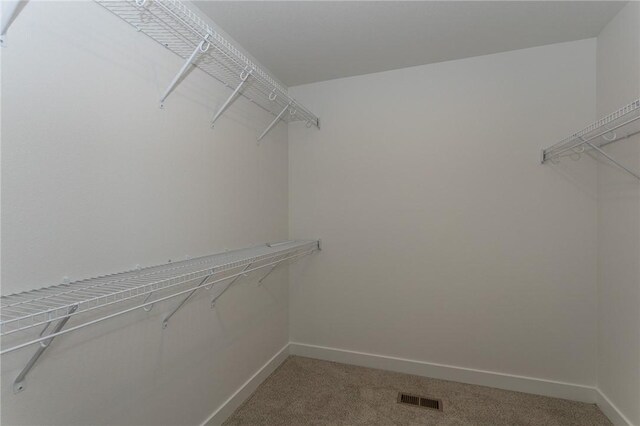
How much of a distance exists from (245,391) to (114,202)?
151 centimetres

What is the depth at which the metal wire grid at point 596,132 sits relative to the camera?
1309 millimetres

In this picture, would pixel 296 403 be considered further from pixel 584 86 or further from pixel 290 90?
pixel 584 86

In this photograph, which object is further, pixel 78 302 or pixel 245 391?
pixel 245 391

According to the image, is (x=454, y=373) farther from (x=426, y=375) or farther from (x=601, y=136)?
(x=601, y=136)

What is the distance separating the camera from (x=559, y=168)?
2006 millimetres

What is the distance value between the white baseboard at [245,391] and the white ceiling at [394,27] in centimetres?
229

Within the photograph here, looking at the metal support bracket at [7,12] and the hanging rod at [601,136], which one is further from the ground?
the metal support bracket at [7,12]

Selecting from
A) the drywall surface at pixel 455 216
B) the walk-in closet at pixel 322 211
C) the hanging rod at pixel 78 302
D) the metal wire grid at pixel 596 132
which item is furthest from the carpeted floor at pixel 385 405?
the metal wire grid at pixel 596 132

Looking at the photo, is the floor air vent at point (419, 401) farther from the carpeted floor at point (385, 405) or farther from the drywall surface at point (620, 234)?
the drywall surface at point (620, 234)

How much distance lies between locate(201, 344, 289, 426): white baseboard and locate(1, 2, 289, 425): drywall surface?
0.14 feet

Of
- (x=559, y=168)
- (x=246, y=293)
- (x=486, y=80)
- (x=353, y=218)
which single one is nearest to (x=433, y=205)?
(x=353, y=218)

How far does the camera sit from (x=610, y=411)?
1772 mm

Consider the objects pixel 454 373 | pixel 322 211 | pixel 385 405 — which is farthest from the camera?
pixel 322 211

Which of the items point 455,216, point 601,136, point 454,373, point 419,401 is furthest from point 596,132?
point 419,401
